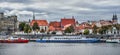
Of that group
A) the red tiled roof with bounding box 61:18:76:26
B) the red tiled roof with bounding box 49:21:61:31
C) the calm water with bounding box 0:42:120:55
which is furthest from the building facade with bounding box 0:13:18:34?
the calm water with bounding box 0:42:120:55

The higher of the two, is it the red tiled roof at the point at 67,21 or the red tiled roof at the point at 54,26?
the red tiled roof at the point at 67,21

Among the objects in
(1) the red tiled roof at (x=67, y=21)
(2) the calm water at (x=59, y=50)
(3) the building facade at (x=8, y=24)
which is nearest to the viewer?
(2) the calm water at (x=59, y=50)

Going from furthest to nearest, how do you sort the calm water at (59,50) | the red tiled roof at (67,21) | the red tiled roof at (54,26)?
the red tiled roof at (67,21)
the red tiled roof at (54,26)
the calm water at (59,50)

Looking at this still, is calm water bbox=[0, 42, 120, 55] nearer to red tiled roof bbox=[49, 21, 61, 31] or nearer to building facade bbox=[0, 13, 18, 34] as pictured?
red tiled roof bbox=[49, 21, 61, 31]

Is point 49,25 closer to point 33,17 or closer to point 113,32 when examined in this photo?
point 33,17

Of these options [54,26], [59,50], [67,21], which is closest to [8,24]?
[54,26]

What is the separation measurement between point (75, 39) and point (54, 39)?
792 cm

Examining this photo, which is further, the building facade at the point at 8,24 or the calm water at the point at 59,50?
the building facade at the point at 8,24

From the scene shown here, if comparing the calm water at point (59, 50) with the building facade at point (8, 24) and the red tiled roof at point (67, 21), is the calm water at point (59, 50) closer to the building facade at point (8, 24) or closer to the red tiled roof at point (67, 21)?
the building facade at point (8, 24)

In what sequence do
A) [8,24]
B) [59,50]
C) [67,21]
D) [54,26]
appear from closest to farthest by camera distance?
[59,50]
[54,26]
[8,24]
[67,21]

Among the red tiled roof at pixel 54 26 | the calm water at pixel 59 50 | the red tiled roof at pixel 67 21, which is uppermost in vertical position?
the calm water at pixel 59 50

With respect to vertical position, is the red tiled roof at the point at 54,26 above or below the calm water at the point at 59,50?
below

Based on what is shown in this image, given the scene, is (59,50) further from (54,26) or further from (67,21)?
(67,21)

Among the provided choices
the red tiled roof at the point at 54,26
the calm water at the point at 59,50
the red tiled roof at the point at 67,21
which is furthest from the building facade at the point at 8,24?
the calm water at the point at 59,50
